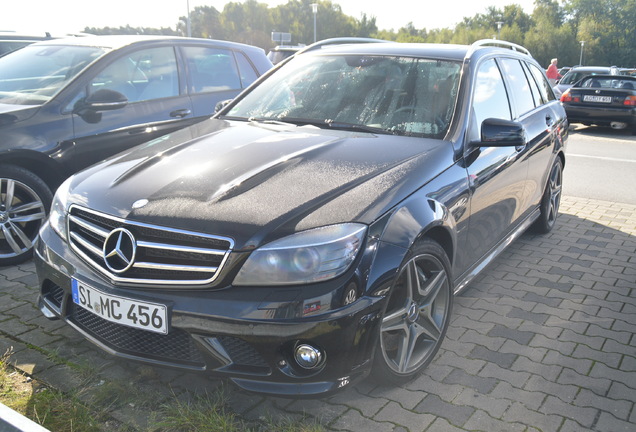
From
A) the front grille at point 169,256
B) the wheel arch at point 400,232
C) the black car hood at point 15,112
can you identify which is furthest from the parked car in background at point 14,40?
the wheel arch at point 400,232

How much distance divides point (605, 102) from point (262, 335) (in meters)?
14.2

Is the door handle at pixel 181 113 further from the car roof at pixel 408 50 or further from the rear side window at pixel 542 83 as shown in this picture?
the rear side window at pixel 542 83

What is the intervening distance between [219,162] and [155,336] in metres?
0.94

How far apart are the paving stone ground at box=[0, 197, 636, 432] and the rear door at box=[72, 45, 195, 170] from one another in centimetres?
111

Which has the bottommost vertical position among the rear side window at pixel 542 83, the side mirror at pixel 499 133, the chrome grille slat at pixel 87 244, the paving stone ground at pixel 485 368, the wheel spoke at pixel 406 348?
the paving stone ground at pixel 485 368

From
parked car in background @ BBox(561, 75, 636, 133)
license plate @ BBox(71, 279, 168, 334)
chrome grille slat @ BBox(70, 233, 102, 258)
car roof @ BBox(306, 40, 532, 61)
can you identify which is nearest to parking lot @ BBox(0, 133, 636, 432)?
license plate @ BBox(71, 279, 168, 334)

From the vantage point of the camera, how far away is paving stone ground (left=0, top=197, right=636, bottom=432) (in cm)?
283

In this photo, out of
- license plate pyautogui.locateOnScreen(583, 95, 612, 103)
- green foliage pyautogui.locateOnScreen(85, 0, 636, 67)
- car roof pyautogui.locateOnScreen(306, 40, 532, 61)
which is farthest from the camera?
green foliage pyautogui.locateOnScreen(85, 0, 636, 67)

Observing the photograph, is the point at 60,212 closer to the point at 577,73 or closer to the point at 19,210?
the point at 19,210

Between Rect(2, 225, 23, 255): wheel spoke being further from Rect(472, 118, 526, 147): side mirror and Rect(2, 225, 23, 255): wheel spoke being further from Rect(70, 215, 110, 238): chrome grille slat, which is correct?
Rect(472, 118, 526, 147): side mirror

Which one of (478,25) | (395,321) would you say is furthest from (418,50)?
(478,25)

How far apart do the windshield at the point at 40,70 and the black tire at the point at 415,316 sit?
10.8ft

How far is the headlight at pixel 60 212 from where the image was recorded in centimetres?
304

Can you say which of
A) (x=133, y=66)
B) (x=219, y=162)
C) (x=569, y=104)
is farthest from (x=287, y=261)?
(x=569, y=104)
